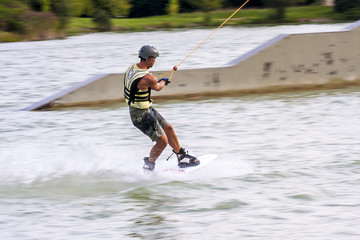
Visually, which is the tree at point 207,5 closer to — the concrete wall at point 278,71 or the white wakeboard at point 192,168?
the concrete wall at point 278,71

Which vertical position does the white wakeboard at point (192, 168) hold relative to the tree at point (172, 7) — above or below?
below

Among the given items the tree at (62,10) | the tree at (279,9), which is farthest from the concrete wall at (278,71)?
the tree at (279,9)

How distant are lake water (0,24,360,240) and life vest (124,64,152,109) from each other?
3.89ft

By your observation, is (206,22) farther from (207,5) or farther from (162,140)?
(162,140)

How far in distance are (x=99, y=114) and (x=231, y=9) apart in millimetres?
36463

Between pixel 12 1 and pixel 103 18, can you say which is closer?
pixel 12 1

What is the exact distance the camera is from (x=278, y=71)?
17625mm

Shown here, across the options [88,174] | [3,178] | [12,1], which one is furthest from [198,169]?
[12,1]

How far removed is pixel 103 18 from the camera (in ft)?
140

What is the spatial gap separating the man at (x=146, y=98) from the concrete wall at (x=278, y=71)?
7.32 metres

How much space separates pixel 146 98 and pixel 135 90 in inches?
8.4

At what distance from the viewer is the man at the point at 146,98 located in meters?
9.23

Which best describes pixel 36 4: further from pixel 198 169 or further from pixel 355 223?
pixel 355 223

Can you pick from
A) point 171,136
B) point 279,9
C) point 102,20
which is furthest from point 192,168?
point 279,9
